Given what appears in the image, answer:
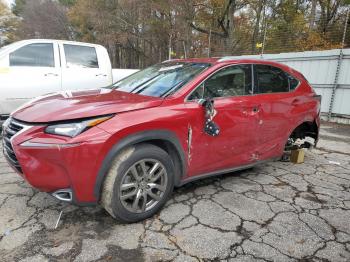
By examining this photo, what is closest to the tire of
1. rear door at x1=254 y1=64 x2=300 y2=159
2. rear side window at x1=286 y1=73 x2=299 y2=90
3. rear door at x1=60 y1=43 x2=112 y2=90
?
rear door at x1=254 y1=64 x2=300 y2=159

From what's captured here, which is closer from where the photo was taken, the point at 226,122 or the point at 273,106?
the point at 226,122

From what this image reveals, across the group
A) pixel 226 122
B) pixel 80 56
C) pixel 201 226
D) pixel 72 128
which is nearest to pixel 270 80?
pixel 226 122

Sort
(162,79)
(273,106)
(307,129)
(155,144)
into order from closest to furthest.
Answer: (155,144)
(162,79)
(273,106)
(307,129)

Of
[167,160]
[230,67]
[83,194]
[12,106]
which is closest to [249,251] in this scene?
[167,160]

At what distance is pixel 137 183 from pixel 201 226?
739 mm

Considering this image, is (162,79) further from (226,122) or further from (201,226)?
(201,226)

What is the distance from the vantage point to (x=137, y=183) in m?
2.68

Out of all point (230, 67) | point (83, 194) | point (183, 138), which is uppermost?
point (230, 67)

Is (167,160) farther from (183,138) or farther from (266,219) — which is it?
(266,219)

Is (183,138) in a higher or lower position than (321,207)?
higher

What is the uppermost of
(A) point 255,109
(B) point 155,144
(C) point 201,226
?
(A) point 255,109

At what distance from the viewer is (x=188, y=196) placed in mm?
3355

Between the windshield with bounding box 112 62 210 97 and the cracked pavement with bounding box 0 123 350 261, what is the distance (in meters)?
1.26

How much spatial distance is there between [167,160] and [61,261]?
1.22 meters
